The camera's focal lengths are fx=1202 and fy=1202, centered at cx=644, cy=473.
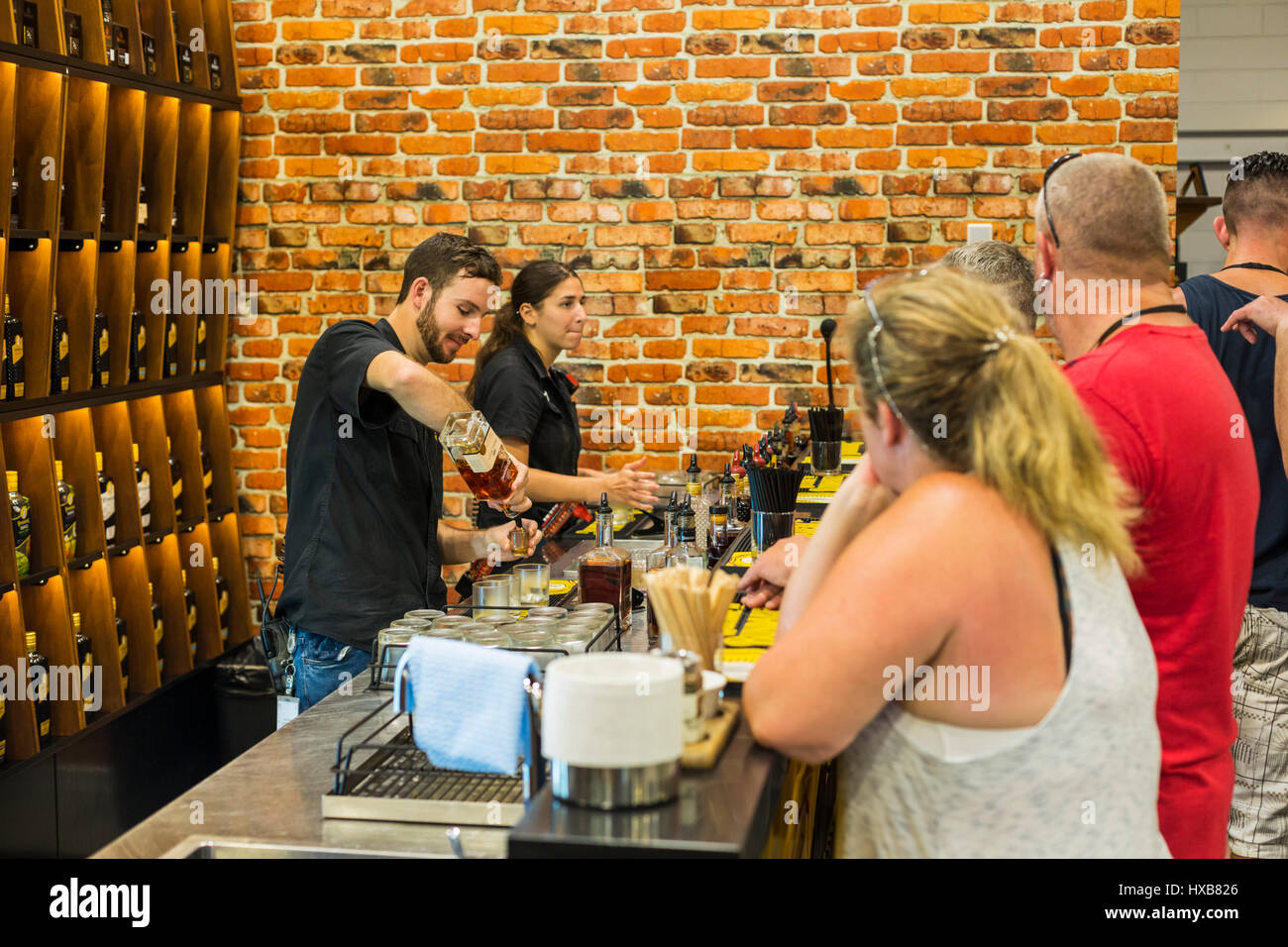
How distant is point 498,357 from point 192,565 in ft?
5.39

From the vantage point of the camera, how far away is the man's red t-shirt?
5.26 feet

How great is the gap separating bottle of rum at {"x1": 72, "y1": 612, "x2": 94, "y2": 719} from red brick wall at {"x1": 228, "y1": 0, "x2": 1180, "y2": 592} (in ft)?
3.67

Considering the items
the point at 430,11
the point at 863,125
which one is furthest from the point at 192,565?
the point at 863,125

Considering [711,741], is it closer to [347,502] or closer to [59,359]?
[347,502]

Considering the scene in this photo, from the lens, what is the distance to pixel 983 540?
3.97ft

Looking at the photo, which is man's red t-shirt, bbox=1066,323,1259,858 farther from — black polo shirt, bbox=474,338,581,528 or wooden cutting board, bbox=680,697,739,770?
black polo shirt, bbox=474,338,581,528

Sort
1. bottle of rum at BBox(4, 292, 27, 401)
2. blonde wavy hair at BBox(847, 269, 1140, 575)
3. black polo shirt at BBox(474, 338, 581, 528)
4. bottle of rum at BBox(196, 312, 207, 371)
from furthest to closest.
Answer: bottle of rum at BBox(196, 312, 207, 371)
black polo shirt at BBox(474, 338, 581, 528)
bottle of rum at BBox(4, 292, 27, 401)
blonde wavy hair at BBox(847, 269, 1140, 575)

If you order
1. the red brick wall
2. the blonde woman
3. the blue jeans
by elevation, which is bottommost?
the blue jeans

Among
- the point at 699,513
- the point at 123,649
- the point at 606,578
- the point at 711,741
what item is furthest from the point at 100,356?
the point at 711,741

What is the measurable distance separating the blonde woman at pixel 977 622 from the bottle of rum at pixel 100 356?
130 inches

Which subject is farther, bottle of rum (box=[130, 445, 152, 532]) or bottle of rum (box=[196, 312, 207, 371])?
bottle of rum (box=[196, 312, 207, 371])

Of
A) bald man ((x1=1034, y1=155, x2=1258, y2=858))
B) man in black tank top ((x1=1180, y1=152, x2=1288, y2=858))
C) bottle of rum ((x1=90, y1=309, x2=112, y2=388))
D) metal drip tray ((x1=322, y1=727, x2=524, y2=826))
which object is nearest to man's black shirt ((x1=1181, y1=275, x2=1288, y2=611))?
man in black tank top ((x1=1180, y1=152, x2=1288, y2=858))

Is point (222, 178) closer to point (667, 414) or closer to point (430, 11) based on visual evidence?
point (430, 11)

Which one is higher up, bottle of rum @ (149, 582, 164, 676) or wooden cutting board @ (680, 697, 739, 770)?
wooden cutting board @ (680, 697, 739, 770)
